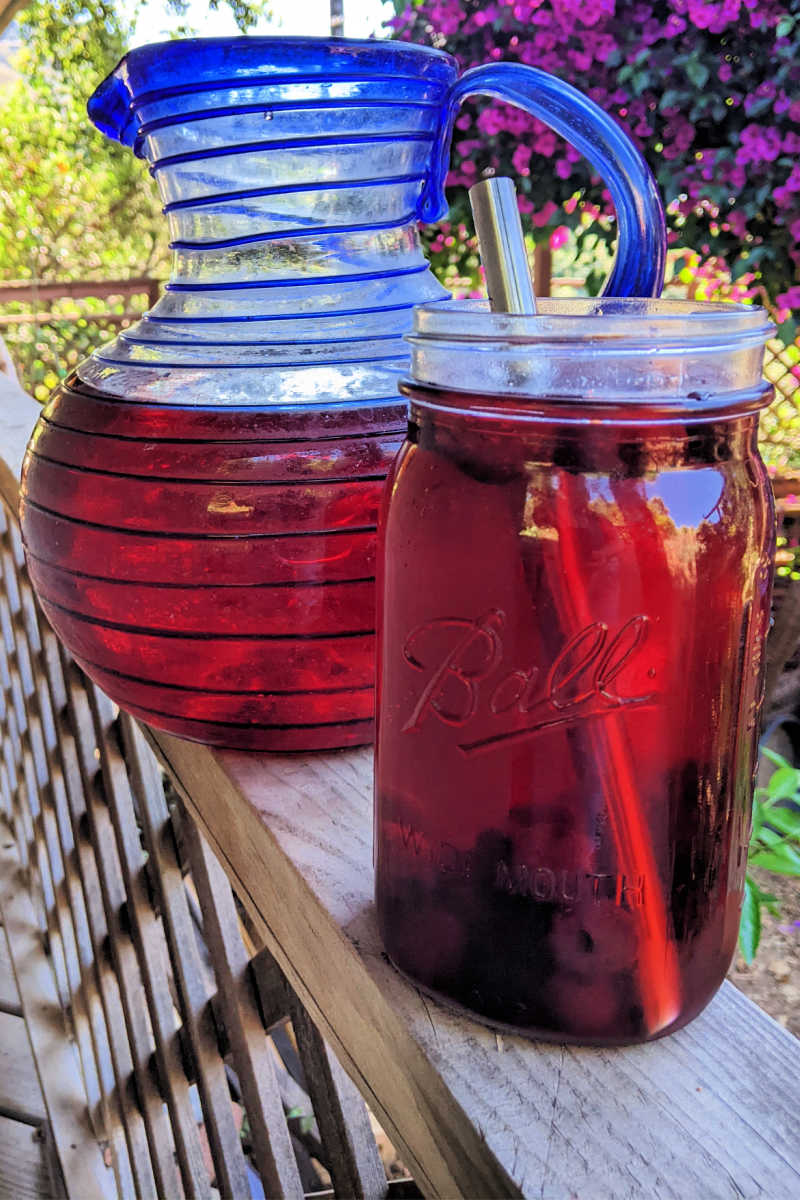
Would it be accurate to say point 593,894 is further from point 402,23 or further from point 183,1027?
point 402,23

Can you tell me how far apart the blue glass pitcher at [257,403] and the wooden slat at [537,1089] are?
84 millimetres

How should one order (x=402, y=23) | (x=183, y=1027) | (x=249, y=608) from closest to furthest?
(x=249, y=608) → (x=183, y=1027) → (x=402, y=23)

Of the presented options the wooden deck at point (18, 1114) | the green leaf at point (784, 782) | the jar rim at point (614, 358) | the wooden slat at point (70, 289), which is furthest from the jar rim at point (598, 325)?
the wooden slat at point (70, 289)

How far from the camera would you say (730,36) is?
3.83ft

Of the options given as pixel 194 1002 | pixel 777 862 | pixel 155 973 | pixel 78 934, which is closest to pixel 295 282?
pixel 777 862

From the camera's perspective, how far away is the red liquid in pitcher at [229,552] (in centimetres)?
37

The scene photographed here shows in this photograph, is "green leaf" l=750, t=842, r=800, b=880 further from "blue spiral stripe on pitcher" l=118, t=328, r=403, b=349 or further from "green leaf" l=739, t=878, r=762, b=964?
"blue spiral stripe on pitcher" l=118, t=328, r=403, b=349

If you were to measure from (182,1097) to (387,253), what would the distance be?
80 centimetres

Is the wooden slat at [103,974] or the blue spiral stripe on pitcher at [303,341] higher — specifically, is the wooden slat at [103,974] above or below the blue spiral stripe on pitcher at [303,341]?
below

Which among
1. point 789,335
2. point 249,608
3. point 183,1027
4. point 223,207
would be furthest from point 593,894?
point 789,335

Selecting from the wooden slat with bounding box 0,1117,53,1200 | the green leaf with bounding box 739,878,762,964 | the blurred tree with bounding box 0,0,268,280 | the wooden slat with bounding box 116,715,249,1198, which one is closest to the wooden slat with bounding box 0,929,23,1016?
the wooden slat with bounding box 0,1117,53,1200

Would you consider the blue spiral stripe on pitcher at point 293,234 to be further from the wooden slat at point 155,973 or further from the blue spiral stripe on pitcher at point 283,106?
the wooden slat at point 155,973

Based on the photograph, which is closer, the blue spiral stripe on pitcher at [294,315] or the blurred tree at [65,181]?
the blue spiral stripe on pitcher at [294,315]

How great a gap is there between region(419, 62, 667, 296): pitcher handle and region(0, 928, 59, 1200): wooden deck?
1386mm
